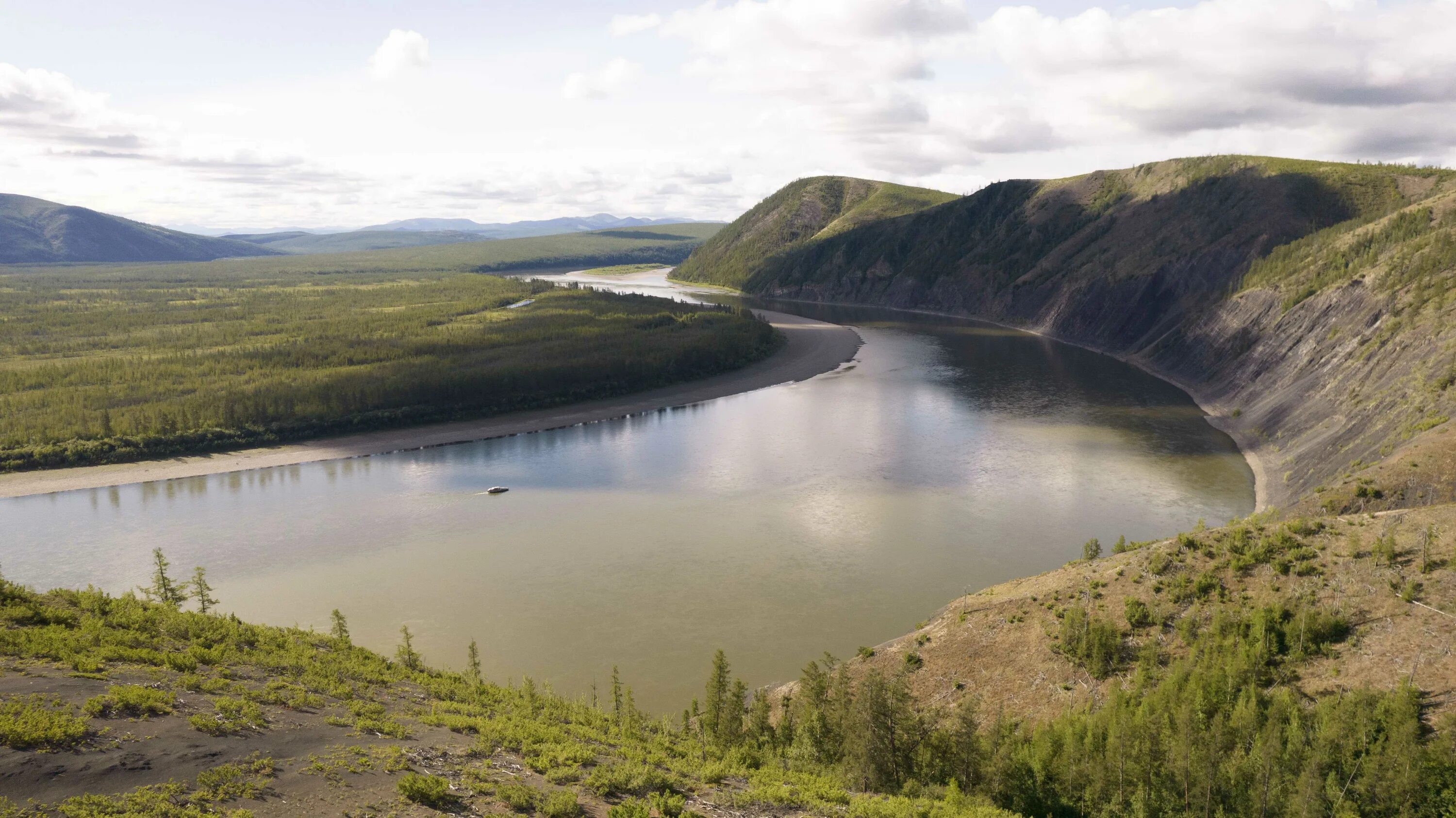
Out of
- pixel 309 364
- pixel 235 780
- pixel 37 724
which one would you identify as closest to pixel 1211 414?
pixel 235 780

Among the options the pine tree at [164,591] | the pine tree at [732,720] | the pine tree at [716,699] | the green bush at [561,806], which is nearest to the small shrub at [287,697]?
the green bush at [561,806]

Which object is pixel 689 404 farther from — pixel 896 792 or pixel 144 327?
pixel 144 327

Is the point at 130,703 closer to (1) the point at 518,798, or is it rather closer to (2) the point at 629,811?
(1) the point at 518,798

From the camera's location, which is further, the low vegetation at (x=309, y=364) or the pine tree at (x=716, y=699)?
the low vegetation at (x=309, y=364)

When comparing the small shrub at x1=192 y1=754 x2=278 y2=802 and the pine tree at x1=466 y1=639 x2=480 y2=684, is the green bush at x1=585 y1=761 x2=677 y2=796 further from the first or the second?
the pine tree at x1=466 y1=639 x2=480 y2=684

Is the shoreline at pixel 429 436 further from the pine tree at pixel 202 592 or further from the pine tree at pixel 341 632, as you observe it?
the pine tree at pixel 341 632

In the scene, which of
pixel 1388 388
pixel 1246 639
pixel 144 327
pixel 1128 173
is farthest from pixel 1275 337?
pixel 144 327
